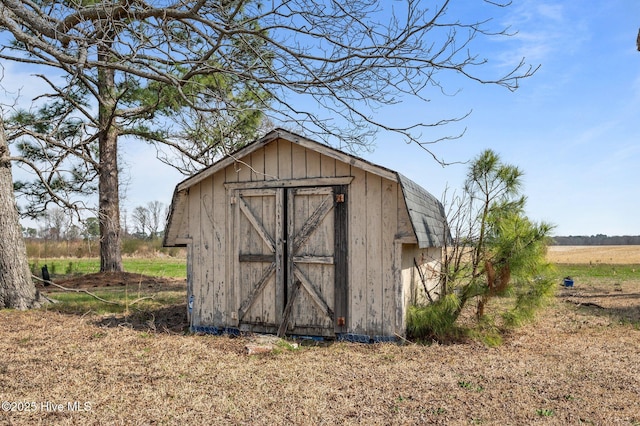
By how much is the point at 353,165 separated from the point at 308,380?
316 cm

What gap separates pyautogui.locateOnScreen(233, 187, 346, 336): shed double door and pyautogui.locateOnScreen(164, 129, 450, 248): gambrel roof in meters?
0.50

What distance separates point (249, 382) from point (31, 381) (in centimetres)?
226

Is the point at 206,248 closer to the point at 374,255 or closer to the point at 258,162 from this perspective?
the point at 258,162

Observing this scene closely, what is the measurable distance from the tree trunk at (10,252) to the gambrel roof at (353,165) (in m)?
3.34

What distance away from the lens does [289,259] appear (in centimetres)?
770

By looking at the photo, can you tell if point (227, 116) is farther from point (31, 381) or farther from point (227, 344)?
point (31, 381)

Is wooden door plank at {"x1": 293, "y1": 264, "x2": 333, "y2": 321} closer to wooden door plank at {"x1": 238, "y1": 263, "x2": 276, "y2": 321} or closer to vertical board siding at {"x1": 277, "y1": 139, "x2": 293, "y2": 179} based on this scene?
wooden door plank at {"x1": 238, "y1": 263, "x2": 276, "y2": 321}

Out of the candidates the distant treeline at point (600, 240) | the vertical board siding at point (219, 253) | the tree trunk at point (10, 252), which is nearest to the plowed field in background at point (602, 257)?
the distant treeline at point (600, 240)

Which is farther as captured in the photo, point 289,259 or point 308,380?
point 289,259

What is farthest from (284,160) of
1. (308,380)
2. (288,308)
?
(308,380)

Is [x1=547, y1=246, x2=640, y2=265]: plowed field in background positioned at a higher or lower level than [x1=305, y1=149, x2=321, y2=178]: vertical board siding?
lower

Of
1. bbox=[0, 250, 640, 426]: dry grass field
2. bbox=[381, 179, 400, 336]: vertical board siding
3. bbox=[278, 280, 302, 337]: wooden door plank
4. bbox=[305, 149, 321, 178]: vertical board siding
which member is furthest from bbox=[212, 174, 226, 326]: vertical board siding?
bbox=[381, 179, 400, 336]: vertical board siding

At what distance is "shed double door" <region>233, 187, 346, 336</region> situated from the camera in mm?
7484

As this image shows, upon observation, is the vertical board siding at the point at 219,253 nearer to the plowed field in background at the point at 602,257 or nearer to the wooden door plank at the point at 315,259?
the wooden door plank at the point at 315,259
